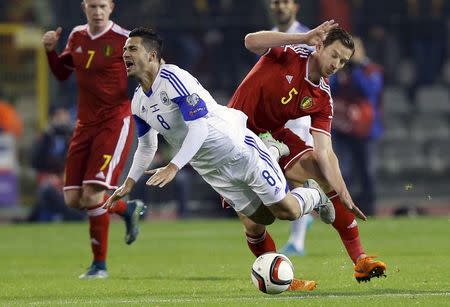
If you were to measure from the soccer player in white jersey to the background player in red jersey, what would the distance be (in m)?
2.48

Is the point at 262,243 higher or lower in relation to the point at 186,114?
lower

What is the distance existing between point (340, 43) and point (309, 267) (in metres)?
3.10

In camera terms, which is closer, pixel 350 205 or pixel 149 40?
pixel 149 40

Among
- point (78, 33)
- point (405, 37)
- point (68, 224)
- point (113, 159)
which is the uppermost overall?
point (78, 33)

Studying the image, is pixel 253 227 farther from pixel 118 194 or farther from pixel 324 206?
pixel 118 194

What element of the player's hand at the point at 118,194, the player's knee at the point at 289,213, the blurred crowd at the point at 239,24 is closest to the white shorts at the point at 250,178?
the player's knee at the point at 289,213

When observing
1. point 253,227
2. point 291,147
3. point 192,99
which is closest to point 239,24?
point 291,147

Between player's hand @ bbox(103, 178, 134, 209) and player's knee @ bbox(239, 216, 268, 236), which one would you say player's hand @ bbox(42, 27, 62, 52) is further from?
player's hand @ bbox(103, 178, 134, 209)

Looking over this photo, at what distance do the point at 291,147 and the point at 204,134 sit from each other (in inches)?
74.5

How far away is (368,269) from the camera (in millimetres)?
10422

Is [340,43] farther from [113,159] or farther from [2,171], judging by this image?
[2,171]

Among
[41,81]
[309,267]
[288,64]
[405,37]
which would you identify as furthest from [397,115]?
[288,64]

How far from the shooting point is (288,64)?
11.1m

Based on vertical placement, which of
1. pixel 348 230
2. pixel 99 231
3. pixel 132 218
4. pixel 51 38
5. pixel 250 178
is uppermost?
pixel 51 38
